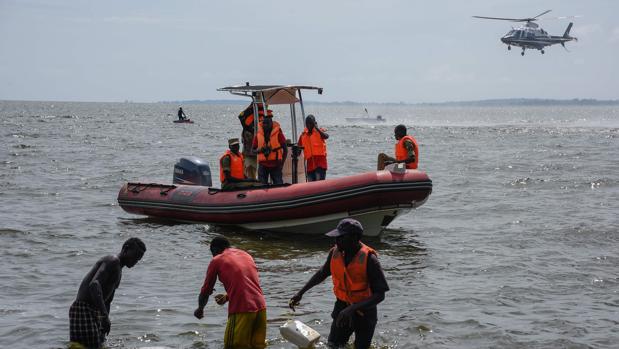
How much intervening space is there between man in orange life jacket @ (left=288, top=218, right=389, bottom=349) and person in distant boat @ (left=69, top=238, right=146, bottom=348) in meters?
1.46

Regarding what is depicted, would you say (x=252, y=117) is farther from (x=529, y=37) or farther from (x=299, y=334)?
(x=529, y=37)

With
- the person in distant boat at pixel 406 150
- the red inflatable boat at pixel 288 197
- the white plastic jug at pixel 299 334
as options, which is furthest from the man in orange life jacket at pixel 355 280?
the person in distant boat at pixel 406 150

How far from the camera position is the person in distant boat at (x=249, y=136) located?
1348cm

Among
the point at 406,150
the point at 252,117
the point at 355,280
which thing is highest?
the point at 252,117

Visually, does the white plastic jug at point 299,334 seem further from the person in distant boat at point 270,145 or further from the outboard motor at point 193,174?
the outboard motor at point 193,174

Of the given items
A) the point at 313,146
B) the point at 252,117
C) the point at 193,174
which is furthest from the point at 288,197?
the point at 193,174

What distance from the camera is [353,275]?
5918 millimetres

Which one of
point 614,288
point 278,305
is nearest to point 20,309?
point 278,305

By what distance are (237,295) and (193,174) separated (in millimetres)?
8780

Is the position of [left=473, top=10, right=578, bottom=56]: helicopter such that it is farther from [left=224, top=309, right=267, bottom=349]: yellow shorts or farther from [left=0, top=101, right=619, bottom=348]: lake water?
[left=224, top=309, right=267, bottom=349]: yellow shorts

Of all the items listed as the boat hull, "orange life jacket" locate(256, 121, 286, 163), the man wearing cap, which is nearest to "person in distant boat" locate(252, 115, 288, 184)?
"orange life jacket" locate(256, 121, 286, 163)

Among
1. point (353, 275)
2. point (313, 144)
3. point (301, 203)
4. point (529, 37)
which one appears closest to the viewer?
point (353, 275)

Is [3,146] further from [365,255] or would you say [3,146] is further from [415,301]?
[365,255]

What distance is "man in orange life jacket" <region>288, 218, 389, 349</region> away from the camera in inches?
229
